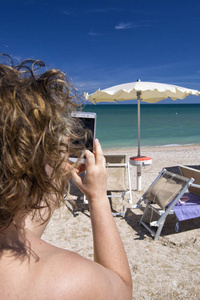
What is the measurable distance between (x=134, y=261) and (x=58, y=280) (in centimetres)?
278

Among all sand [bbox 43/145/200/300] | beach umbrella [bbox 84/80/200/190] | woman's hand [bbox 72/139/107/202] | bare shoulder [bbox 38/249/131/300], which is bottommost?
sand [bbox 43/145/200/300]

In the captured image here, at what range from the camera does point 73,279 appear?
2.05 ft

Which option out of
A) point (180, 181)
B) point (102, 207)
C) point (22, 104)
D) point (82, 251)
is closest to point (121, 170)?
point (180, 181)

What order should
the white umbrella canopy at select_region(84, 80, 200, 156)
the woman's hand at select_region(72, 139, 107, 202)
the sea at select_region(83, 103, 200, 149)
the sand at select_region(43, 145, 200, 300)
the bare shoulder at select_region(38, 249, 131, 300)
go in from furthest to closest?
1. the sea at select_region(83, 103, 200, 149)
2. the white umbrella canopy at select_region(84, 80, 200, 156)
3. the sand at select_region(43, 145, 200, 300)
4. the woman's hand at select_region(72, 139, 107, 202)
5. the bare shoulder at select_region(38, 249, 131, 300)

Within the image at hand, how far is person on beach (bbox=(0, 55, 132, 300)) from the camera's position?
62cm

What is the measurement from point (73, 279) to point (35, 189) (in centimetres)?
25

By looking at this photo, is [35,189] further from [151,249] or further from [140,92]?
[140,92]

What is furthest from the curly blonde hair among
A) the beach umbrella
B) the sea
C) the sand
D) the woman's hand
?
the beach umbrella

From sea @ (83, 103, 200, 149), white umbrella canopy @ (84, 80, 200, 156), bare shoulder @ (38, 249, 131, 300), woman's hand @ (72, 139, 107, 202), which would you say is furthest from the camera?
sea @ (83, 103, 200, 149)

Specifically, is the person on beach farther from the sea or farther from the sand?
the sand

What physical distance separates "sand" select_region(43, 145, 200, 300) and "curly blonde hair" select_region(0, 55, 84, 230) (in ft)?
7.37

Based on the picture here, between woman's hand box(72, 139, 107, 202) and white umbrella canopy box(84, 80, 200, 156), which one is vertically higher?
white umbrella canopy box(84, 80, 200, 156)

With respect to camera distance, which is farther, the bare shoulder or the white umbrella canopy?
the white umbrella canopy

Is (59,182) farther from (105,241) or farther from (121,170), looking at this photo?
(121,170)
